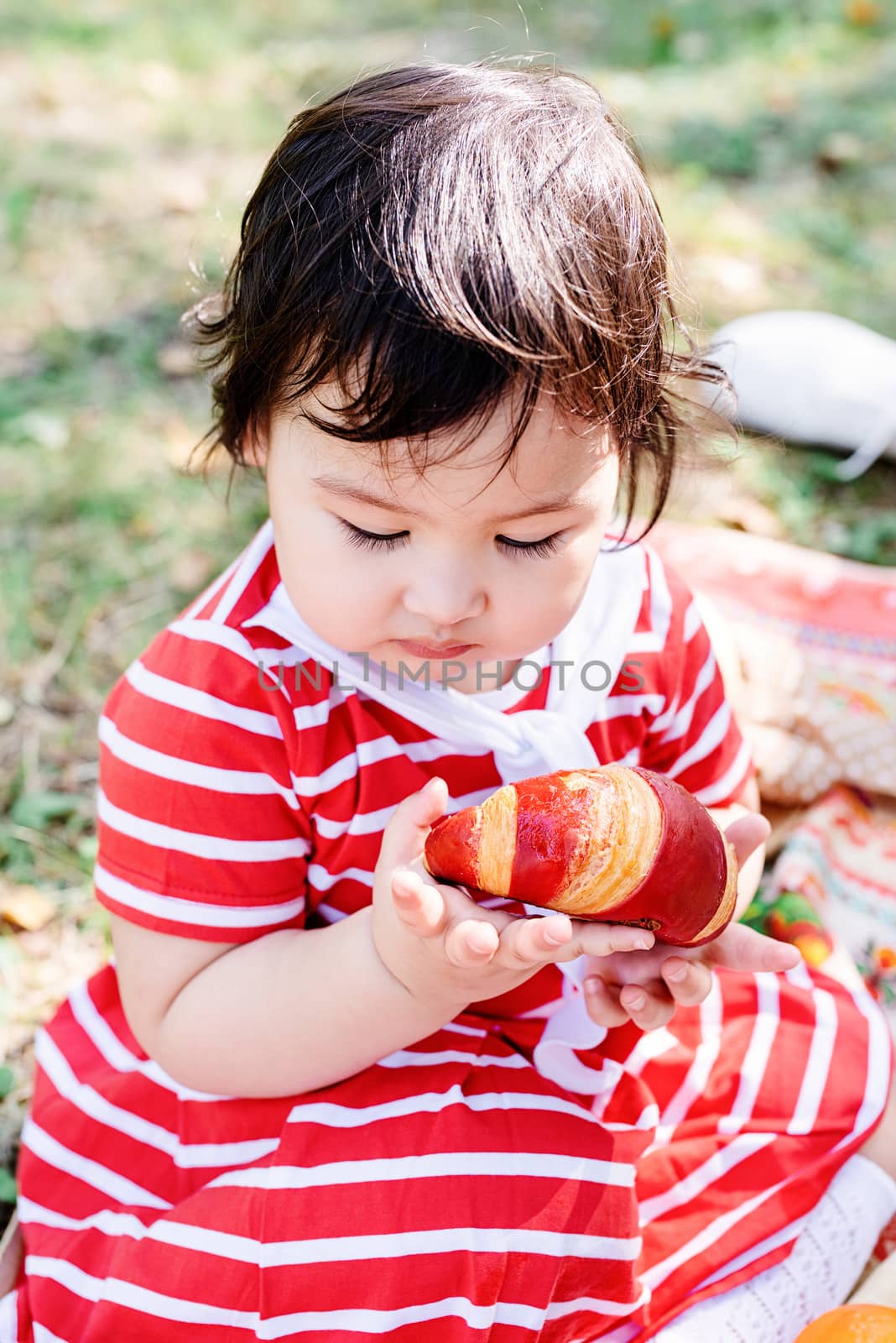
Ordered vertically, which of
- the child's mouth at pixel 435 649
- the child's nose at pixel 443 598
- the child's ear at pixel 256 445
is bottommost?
the child's mouth at pixel 435 649

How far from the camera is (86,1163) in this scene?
1.57 metres

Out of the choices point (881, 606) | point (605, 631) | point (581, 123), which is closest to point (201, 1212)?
point (605, 631)

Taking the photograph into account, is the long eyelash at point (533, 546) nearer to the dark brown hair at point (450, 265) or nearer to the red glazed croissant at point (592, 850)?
the dark brown hair at point (450, 265)

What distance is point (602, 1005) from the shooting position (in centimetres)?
144

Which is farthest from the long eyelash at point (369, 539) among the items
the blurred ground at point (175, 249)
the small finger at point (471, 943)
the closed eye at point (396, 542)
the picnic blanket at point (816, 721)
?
the picnic blanket at point (816, 721)

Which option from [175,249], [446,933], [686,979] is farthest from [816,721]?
[175,249]

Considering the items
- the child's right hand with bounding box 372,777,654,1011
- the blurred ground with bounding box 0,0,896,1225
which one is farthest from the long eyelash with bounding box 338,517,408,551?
the blurred ground with bounding box 0,0,896,1225

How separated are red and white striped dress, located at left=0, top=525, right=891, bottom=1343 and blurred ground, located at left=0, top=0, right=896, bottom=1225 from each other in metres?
0.25

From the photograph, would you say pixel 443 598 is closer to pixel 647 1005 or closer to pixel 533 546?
pixel 533 546

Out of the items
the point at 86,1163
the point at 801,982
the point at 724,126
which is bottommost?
the point at 86,1163

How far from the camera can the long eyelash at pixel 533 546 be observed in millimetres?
1265

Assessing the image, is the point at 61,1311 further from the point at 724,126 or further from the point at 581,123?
the point at 724,126

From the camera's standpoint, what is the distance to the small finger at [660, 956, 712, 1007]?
1.38 m

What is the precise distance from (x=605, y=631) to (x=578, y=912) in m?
0.46
